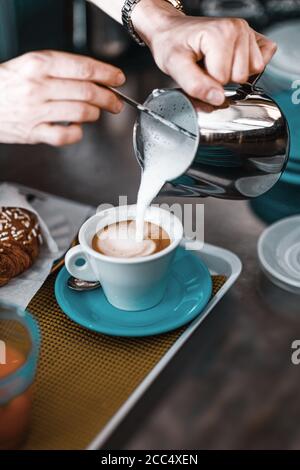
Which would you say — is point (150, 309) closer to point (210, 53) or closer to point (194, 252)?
point (194, 252)

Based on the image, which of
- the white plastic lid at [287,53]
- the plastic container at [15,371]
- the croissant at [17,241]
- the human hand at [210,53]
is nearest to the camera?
the plastic container at [15,371]

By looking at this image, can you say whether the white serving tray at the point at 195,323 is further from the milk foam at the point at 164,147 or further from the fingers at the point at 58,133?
the fingers at the point at 58,133

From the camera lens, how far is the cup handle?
0.85 m

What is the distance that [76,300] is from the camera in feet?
2.85

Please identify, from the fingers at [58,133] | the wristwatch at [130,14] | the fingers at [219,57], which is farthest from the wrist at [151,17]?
the fingers at [58,133]

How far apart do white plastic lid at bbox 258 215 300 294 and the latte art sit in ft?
0.54

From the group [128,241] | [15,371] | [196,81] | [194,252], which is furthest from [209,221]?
[15,371]

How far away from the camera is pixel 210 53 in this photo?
2.60 feet

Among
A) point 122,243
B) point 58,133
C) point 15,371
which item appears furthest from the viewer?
point 122,243

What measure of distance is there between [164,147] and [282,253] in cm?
26

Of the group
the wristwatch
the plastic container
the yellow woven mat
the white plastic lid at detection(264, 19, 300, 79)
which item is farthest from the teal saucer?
the white plastic lid at detection(264, 19, 300, 79)

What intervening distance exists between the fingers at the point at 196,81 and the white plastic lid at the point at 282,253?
28 cm

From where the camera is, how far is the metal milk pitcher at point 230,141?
75 centimetres

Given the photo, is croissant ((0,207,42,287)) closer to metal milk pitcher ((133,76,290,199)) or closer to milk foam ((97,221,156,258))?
milk foam ((97,221,156,258))
